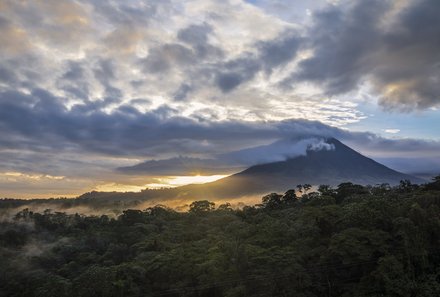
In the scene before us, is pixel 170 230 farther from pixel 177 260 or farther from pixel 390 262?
pixel 390 262

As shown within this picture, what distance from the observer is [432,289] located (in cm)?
2792

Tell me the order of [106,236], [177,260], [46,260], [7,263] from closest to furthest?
[177,260] → [7,263] → [46,260] → [106,236]

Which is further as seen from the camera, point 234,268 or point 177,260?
point 177,260

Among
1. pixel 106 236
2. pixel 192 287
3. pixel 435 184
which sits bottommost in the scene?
pixel 192 287

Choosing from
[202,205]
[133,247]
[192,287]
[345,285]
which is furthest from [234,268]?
[202,205]

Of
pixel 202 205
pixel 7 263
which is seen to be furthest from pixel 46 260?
pixel 202 205

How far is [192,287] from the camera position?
3475 centimetres

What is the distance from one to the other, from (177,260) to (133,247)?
15.3 m

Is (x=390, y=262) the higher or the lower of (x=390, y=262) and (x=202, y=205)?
the lower

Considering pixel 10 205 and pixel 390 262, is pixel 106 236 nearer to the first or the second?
pixel 390 262

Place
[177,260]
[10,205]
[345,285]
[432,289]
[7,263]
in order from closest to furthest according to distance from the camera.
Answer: [432,289], [345,285], [177,260], [7,263], [10,205]

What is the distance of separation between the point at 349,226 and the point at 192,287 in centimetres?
1462

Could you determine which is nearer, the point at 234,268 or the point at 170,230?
the point at 234,268

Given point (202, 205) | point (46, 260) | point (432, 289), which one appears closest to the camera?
point (432, 289)
